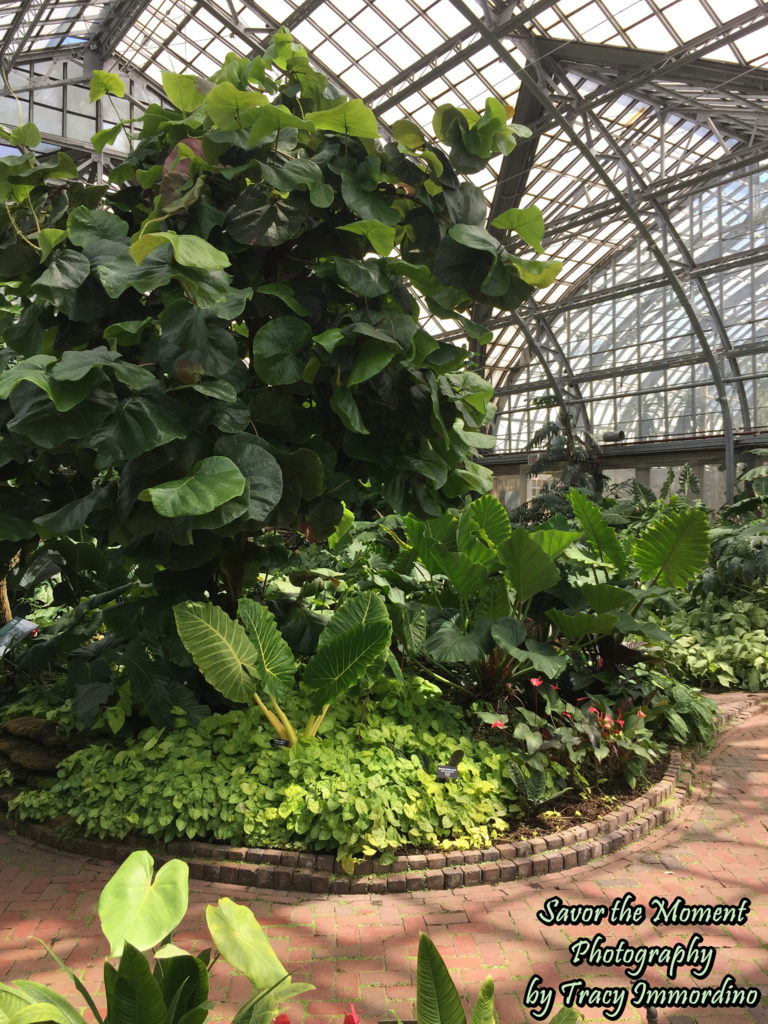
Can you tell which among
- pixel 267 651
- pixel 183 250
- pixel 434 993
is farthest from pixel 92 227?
pixel 434 993

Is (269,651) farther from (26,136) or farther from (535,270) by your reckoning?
(26,136)

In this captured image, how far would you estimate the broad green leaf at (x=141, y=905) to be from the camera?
1.32 meters

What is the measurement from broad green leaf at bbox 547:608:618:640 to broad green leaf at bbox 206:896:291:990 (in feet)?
11.0

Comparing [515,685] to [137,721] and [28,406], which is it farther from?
[28,406]

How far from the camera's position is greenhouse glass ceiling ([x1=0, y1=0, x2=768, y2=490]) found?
14.2 m

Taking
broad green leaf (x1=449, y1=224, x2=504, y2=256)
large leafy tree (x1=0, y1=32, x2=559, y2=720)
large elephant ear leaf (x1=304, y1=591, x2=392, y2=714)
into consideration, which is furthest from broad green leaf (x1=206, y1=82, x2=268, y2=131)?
large elephant ear leaf (x1=304, y1=591, x2=392, y2=714)

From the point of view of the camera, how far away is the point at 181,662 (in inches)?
160

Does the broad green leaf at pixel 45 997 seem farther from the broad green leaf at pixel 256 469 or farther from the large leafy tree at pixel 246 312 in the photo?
the broad green leaf at pixel 256 469

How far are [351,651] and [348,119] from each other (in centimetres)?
233

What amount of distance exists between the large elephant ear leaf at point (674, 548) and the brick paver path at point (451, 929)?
1.69m

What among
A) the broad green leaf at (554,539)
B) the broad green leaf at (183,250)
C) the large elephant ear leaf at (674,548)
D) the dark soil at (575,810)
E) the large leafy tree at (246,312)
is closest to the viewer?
the broad green leaf at (183,250)

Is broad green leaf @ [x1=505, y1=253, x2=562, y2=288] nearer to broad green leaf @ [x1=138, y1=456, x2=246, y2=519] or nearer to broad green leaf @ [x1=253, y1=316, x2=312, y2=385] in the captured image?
broad green leaf @ [x1=253, y1=316, x2=312, y2=385]

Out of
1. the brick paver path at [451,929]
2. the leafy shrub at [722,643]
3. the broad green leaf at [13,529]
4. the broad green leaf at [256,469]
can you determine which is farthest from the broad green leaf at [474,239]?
the leafy shrub at [722,643]

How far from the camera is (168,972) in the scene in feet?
5.41
